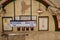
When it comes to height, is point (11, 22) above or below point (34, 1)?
below

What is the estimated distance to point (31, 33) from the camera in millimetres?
2469

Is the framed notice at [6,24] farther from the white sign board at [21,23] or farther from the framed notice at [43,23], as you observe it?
the framed notice at [43,23]

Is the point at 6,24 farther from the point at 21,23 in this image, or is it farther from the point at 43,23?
the point at 43,23

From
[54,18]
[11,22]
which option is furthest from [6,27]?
[54,18]

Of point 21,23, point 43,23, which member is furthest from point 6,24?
point 43,23

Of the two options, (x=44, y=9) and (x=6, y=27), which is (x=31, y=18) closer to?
(x=44, y=9)

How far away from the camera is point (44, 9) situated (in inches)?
97.3

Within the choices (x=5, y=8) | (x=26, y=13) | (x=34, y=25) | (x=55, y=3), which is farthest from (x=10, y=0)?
(x=55, y=3)

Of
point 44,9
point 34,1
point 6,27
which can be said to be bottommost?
point 6,27

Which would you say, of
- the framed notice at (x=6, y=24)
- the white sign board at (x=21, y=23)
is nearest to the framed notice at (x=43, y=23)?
the white sign board at (x=21, y=23)

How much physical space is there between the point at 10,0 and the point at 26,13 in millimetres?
392

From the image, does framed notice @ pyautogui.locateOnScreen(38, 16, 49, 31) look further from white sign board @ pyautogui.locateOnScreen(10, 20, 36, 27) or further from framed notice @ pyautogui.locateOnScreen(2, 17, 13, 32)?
framed notice @ pyautogui.locateOnScreen(2, 17, 13, 32)

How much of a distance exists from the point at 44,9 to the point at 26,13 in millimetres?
355

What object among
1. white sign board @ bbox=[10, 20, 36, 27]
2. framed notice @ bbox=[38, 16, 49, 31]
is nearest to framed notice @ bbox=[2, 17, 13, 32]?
white sign board @ bbox=[10, 20, 36, 27]
